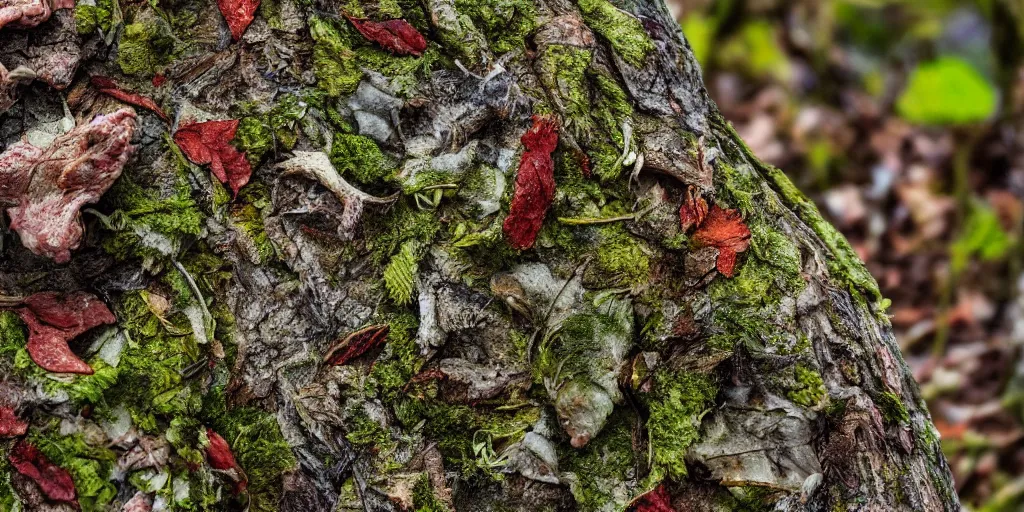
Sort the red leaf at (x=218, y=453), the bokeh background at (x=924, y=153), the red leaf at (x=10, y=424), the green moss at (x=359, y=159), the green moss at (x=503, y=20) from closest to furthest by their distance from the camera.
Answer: the red leaf at (x=10, y=424)
the red leaf at (x=218, y=453)
the green moss at (x=359, y=159)
the green moss at (x=503, y=20)
the bokeh background at (x=924, y=153)

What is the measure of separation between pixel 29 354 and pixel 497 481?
0.90m

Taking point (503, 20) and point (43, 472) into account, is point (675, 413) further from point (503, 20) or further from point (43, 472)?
point (43, 472)

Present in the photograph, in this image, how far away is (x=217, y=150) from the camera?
1.43 meters

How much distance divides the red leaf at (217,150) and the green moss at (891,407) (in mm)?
1448

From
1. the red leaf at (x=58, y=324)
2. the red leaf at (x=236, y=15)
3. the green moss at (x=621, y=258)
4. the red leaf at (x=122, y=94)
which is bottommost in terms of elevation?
the red leaf at (x=58, y=324)

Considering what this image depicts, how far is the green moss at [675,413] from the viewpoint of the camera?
56.2 inches

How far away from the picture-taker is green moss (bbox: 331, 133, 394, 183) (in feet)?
4.79

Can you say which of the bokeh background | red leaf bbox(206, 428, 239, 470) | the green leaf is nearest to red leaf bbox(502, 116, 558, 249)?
red leaf bbox(206, 428, 239, 470)

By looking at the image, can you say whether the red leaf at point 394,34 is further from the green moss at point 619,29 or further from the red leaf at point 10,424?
the red leaf at point 10,424

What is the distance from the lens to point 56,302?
131cm

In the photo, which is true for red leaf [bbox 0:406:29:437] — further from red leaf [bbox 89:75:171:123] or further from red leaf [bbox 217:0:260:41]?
red leaf [bbox 217:0:260:41]

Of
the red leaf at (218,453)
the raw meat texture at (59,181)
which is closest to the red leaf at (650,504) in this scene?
the red leaf at (218,453)

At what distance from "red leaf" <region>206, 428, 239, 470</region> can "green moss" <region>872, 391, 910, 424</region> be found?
1.37m

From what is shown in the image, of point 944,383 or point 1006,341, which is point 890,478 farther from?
point 1006,341
